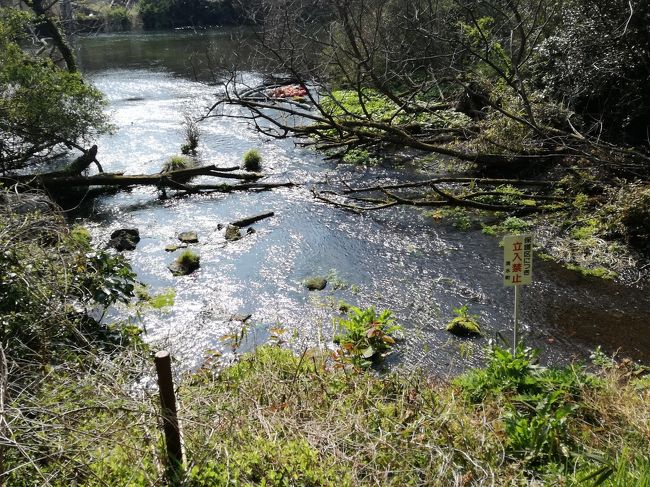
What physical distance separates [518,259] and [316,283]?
3208mm

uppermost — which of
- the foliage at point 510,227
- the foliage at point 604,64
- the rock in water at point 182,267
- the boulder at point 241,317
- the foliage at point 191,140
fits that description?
the foliage at point 604,64

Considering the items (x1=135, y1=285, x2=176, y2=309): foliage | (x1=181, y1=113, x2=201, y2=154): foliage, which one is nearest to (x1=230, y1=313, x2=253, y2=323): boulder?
(x1=135, y1=285, x2=176, y2=309): foliage

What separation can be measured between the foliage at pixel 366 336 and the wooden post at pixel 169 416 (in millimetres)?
2362

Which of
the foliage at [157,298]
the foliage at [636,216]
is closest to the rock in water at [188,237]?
the foliage at [157,298]

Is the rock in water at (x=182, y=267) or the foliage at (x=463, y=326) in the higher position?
the foliage at (x=463, y=326)

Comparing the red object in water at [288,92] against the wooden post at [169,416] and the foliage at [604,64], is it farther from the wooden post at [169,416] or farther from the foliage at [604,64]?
the wooden post at [169,416]

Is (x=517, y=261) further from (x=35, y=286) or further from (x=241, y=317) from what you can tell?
(x=35, y=286)

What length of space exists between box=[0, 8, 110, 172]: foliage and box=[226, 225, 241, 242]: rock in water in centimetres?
439

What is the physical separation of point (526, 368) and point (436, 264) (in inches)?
→ 133

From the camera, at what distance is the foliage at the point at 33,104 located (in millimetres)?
9844

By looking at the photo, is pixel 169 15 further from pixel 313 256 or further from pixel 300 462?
pixel 300 462

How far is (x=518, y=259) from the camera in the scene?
4.79 meters

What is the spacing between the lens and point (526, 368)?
14.6 ft

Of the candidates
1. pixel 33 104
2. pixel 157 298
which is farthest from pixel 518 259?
pixel 33 104
